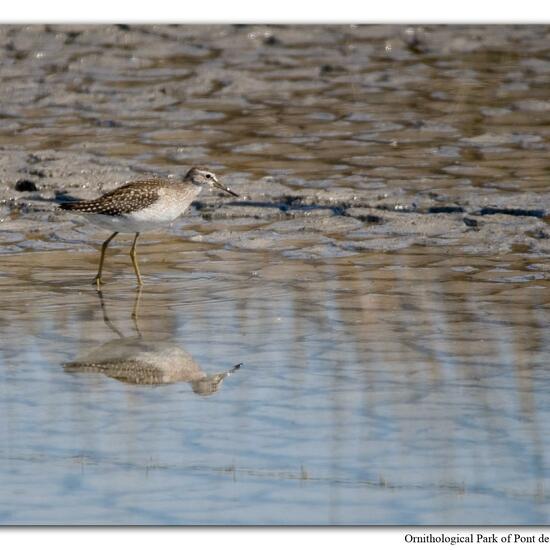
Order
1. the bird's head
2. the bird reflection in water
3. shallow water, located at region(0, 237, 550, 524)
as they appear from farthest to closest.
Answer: the bird's head
the bird reflection in water
shallow water, located at region(0, 237, 550, 524)

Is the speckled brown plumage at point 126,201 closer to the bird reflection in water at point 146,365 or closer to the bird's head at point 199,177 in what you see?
the bird's head at point 199,177

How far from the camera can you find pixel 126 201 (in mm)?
10742

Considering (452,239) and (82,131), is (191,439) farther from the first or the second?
(82,131)

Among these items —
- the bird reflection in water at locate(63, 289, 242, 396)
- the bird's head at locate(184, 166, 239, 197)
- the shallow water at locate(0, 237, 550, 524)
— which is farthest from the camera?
the bird's head at locate(184, 166, 239, 197)

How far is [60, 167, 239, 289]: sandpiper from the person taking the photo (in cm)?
1070

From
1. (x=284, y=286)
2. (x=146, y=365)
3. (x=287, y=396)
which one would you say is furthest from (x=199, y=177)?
(x=287, y=396)

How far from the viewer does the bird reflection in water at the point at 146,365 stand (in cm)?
809

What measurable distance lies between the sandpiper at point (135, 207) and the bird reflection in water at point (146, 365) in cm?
176

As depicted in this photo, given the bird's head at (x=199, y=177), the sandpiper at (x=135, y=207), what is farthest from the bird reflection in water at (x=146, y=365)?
the bird's head at (x=199, y=177)

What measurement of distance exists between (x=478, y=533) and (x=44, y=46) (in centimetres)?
1379

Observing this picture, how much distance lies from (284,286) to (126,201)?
1.53 metres

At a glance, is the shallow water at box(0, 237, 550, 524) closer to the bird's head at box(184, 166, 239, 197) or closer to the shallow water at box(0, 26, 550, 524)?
the shallow water at box(0, 26, 550, 524)

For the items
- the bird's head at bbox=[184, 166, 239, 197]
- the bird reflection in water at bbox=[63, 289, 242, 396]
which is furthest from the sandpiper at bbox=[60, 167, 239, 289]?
the bird reflection in water at bbox=[63, 289, 242, 396]
